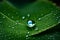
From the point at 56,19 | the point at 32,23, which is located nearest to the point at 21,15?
the point at 32,23

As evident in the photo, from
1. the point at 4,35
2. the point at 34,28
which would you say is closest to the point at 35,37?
the point at 34,28

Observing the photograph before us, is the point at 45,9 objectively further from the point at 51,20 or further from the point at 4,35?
the point at 4,35

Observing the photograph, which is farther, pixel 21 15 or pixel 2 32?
pixel 21 15

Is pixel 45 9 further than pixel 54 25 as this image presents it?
Yes

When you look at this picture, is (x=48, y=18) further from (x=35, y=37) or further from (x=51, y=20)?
(x=35, y=37)

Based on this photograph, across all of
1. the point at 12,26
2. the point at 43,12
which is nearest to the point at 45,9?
the point at 43,12

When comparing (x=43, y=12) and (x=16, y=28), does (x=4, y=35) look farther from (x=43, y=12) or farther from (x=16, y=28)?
(x=43, y=12)
